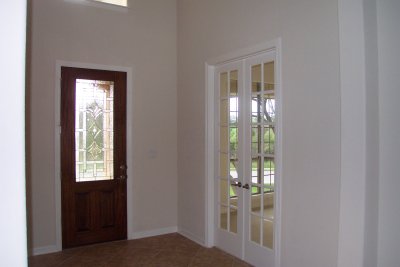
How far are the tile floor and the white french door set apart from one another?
0.84 ft

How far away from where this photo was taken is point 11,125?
47 cm

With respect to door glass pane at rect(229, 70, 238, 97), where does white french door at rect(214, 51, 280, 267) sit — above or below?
below

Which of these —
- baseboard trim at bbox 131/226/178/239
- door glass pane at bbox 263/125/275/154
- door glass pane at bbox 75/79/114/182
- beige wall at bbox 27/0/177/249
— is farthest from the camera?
baseboard trim at bbox 131/226/178/239

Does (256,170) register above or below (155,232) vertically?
above

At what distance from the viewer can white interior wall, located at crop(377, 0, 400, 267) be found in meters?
2.12

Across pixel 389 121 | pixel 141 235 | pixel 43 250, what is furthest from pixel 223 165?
pixel 43 250

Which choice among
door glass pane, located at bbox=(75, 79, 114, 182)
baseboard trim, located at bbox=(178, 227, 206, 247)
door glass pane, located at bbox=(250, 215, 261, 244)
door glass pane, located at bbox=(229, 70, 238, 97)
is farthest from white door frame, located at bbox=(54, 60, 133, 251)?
door glass pane, located at bbox=(250, 215, 261, 244)

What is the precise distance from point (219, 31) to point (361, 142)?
8.45 feet

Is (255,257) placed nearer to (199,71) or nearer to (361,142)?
(361,142)

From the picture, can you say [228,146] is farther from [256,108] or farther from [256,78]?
[256,78]

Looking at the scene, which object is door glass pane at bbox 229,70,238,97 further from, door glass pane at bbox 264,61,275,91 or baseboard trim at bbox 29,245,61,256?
baseboard trim at bbox 29,245,61,256

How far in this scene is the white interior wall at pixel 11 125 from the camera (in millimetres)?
469

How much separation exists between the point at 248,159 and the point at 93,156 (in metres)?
2.22

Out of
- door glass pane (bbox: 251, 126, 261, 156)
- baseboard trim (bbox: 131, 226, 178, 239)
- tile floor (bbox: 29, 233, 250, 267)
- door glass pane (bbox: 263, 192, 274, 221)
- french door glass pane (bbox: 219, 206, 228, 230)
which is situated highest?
door glass pane (bbox: 251, 126, 261, 156)
